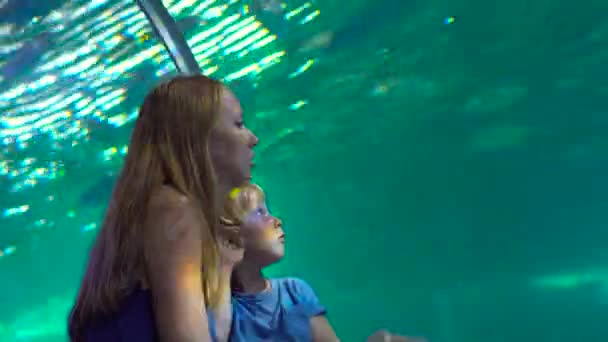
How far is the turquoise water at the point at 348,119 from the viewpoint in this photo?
37.9ft

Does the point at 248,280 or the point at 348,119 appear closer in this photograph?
the point at 248,280

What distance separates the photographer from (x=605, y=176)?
3114 centimetres

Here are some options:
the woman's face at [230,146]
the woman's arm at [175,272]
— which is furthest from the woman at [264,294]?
the woman's arm at [175,272]

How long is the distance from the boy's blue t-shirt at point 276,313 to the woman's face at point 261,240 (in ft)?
0.50

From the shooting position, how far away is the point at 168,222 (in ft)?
4.90

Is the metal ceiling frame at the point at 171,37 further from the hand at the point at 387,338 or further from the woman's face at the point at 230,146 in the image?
the hand at the point at 387,338

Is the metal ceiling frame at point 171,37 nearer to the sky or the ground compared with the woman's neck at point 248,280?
nearer to the sky

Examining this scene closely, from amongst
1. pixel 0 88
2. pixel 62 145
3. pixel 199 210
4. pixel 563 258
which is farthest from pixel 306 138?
pixel 563 258

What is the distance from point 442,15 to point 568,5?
354 centimetres

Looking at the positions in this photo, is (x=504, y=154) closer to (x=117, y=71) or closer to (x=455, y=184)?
(x=455, y=184)

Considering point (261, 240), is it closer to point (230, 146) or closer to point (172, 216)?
point (230, 146)

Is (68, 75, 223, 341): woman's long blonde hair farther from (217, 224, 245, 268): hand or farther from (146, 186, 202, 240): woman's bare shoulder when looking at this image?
(217, 224, 245, 268): hand

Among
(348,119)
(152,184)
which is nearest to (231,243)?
(152,184)

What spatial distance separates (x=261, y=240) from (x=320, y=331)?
46cm
